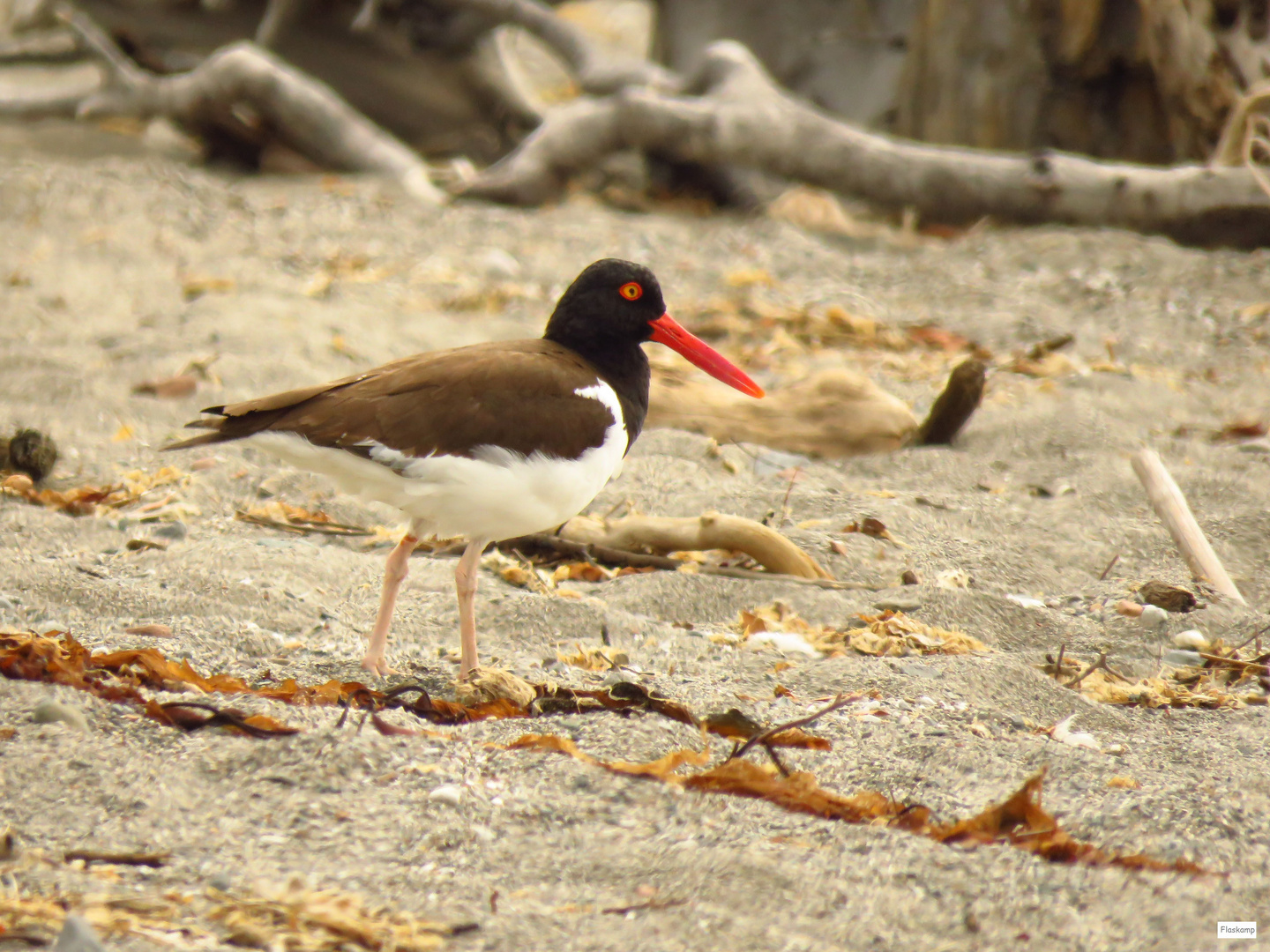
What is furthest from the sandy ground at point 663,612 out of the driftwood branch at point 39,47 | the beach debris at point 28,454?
the driftwood branch at point 39,47

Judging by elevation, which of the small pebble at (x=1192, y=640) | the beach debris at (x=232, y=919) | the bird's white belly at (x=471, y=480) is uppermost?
the bird's white belly at (x=471, y=480)

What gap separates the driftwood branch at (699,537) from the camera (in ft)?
14.1

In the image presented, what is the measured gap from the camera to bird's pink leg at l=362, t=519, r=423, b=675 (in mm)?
3488

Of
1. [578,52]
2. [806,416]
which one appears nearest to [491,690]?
[806,416]

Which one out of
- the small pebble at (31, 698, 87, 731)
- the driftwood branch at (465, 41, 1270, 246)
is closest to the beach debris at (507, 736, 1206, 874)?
the small pebble at (31, 698, 87, 731)

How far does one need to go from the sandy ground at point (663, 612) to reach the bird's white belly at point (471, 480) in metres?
0.46

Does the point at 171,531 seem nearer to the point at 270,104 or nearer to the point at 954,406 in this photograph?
the point at 954,406

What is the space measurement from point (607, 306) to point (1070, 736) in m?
1.73

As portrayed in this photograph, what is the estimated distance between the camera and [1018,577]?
4.41m

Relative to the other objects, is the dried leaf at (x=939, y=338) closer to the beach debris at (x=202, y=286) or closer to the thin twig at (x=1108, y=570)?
the thin twig at (x=1108, y=570)

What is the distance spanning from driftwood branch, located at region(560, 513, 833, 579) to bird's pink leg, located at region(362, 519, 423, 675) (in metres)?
1.05

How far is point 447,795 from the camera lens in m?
2.68

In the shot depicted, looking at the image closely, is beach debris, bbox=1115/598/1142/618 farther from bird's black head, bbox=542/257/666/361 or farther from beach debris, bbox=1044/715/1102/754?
bird's black head, bbox=542/257/666/361

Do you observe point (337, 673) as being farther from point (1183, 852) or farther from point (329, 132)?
point (329, 132)
